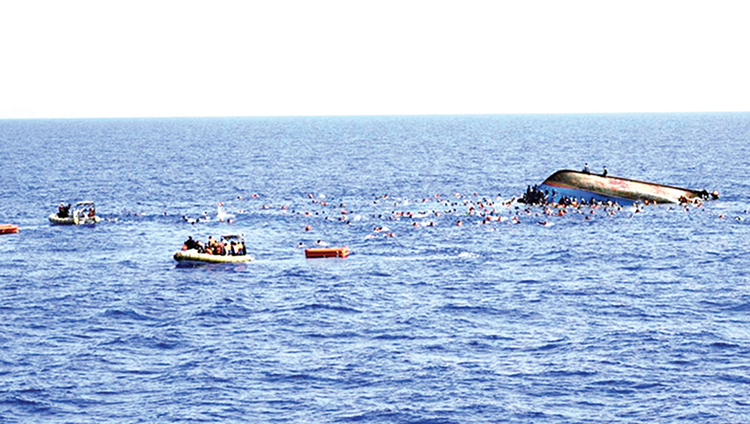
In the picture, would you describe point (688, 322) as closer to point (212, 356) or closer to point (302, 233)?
point (212, 356)

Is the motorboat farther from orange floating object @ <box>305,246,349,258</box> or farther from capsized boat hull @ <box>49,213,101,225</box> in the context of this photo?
orange floating object @ <box>305,246,349,258</box>

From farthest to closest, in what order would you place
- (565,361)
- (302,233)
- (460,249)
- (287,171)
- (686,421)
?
1. (287,171)
2. (302,233)
3. (460,249)
4. (565,361)
5. (686,421)

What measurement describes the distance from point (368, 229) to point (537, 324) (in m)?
42.8

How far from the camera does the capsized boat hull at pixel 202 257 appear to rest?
81375 mm

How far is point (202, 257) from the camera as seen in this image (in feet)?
268

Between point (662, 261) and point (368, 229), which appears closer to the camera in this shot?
point (662, 261)

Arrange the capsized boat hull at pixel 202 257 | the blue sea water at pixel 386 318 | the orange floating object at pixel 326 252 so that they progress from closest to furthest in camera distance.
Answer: the blue sea water at pixel 386 318 → the capsized boat hull at pixel 202 257 → the orange floating object at pixel 326 252

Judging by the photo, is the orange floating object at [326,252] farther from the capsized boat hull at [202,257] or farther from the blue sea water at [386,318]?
the capsized boat hull at [202,257]

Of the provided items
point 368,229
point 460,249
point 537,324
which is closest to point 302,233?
point 368,229

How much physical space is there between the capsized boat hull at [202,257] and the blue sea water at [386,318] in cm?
127

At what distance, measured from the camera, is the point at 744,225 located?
339ft

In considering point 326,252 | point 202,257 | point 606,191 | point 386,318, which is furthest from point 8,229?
point 606,191

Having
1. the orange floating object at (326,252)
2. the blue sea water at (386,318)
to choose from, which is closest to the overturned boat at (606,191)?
the blue sea water at (386,318)

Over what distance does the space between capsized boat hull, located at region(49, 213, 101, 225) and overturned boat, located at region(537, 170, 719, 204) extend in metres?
53.3
